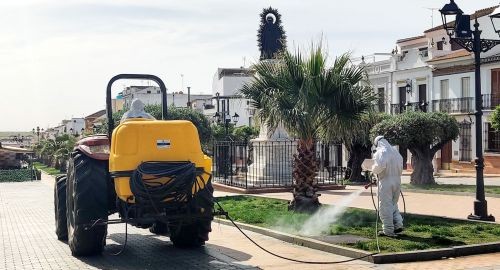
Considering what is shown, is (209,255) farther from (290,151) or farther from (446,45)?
(446,45)

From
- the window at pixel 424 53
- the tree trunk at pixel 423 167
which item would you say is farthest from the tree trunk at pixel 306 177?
the window at pixel 424 53

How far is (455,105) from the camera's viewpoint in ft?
129

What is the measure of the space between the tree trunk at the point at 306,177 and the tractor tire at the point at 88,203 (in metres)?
5.39

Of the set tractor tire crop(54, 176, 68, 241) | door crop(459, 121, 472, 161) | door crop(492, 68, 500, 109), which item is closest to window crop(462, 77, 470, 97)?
door crop(459, 121, 472, 161)

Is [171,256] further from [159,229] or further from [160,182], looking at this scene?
[159,229]

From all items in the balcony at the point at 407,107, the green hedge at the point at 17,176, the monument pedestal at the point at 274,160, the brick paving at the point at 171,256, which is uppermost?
the balcony at the point at 407,107

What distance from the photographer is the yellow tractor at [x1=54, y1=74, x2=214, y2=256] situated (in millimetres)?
8398

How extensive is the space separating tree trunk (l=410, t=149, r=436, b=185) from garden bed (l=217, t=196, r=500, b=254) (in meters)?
9.92

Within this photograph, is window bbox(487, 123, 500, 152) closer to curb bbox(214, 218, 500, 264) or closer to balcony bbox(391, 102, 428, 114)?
balcony bbox(391, 102, 428, 114)

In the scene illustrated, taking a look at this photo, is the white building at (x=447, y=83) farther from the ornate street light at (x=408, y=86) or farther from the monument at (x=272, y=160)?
the monument at (x=272, y=160)

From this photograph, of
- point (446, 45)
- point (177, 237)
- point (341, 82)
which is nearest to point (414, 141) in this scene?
point (341, 82)

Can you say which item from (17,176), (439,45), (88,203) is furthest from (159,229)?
(17,176)

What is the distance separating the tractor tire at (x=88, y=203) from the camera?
881cm

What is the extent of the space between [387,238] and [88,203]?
15.3ft
